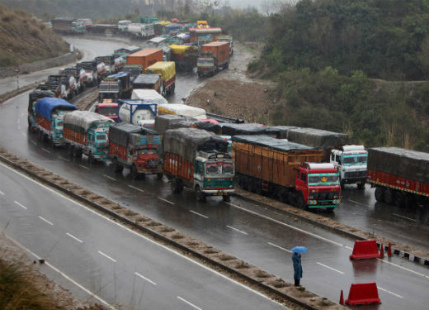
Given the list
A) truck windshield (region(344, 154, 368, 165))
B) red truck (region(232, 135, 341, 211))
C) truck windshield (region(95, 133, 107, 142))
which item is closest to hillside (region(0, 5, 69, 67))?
truck windshield (region(95, 133, 107, 142))

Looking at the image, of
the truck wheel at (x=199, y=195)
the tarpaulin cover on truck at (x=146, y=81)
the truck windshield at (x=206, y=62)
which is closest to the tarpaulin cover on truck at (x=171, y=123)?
the truck wheel at (x=199, y=195)

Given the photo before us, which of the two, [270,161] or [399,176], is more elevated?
[270,161]

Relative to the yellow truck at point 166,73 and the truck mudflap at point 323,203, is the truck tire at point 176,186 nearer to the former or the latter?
the truck mudflap at point 323,203

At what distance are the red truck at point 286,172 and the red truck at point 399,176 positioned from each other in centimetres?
324

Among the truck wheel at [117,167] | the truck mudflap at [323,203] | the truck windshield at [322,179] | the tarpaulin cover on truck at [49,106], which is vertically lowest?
the truck wheel at [117,167]

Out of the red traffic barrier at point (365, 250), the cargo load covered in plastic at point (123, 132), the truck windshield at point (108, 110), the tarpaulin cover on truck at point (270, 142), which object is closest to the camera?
the red traffic barrier at point (365, 250)

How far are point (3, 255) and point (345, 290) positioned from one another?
39.3ft

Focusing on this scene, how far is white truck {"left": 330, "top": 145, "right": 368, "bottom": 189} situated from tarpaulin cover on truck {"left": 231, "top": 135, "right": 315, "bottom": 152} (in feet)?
8.61

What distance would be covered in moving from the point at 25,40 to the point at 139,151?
7898 centimetres

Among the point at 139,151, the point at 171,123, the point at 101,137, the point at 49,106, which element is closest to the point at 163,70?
the point at 49,106

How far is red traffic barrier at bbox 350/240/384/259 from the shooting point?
26969 millimetres

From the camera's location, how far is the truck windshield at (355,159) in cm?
4003

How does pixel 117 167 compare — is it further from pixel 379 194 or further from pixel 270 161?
pixel 379 194

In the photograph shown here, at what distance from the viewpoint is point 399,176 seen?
119 feet
